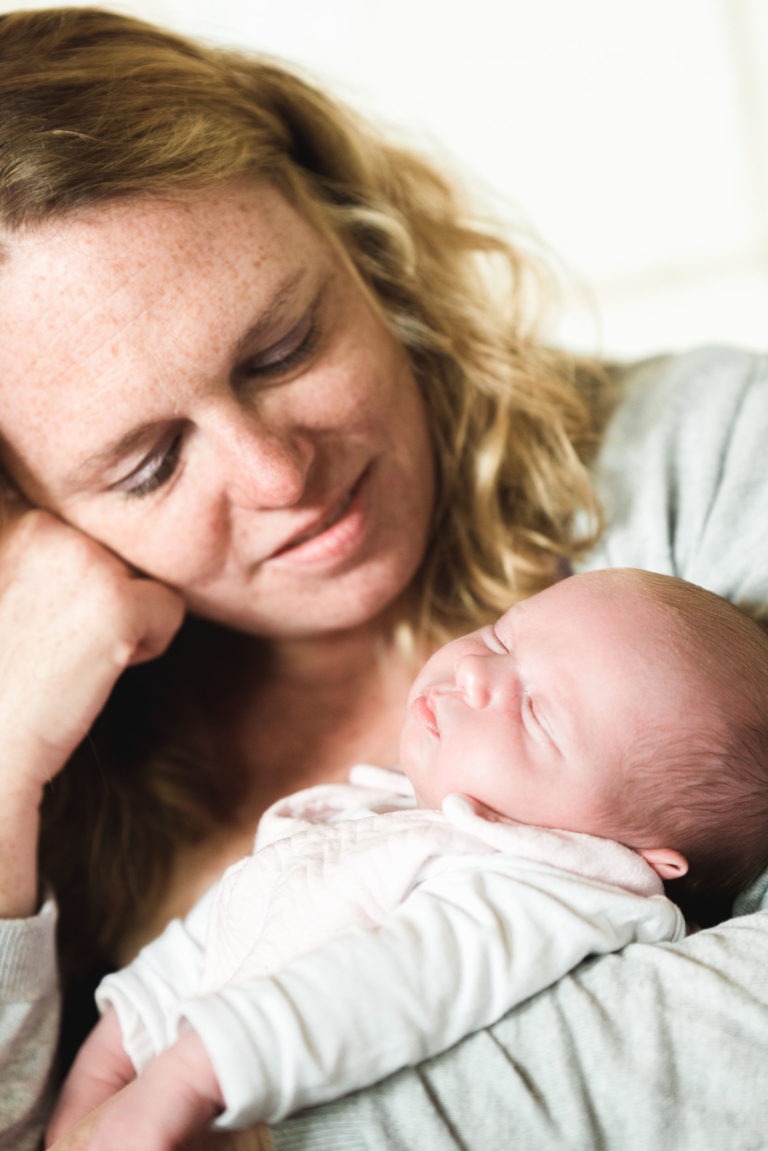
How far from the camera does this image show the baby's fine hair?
1.09 metres

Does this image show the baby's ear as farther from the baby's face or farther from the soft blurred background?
the soft blurred background

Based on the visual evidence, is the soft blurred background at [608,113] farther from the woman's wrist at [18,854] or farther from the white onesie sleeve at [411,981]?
the white onesie sleeve at [411,981]

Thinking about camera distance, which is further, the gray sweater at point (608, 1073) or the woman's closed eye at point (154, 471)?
the woman's closed eye at point (154, 471)

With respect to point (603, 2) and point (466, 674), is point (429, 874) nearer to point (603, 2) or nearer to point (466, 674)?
point (466, 674)

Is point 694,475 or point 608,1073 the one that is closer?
point 608,1073

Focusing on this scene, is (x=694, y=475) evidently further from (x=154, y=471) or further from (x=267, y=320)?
(x=154, y=471)

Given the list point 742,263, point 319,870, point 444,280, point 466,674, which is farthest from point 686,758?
point 742,263

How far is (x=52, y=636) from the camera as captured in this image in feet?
4.94

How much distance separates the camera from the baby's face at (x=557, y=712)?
1.10 meters

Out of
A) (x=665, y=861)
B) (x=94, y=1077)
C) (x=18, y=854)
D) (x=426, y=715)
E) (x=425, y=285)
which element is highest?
(x=425, y=285)

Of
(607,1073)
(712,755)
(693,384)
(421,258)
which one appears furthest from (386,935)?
(421,258)

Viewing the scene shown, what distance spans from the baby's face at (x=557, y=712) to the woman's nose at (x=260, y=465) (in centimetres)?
32

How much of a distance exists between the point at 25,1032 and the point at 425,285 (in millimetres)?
1137

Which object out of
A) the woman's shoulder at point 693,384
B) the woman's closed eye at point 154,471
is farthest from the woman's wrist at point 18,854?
the woman's shoulder at point 693,384
